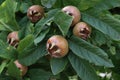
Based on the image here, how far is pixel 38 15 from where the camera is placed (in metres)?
1.54

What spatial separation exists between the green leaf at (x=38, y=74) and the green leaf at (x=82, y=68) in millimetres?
170

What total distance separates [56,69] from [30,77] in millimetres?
203

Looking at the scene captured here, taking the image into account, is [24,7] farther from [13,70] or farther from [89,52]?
[89,52]

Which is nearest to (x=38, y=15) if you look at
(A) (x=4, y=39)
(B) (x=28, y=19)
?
(B) (x=28, y=19)

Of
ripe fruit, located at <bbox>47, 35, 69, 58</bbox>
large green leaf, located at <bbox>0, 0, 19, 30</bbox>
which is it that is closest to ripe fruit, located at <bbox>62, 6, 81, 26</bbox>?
ripe fruit, located at <bbox>47, 35, 69, 58</bbox>

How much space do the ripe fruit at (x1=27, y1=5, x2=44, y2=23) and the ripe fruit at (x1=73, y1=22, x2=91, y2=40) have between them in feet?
0.75

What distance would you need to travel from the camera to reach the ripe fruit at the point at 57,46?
1343 millimetres

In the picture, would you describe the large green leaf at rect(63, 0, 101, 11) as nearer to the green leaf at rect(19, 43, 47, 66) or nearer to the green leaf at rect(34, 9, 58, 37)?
the green leaf at rect(34, 9, 58, 37)

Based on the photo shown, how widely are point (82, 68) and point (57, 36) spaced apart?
0.19 m

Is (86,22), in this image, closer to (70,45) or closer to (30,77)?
(70,45)

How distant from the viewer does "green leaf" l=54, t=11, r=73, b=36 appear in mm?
1326

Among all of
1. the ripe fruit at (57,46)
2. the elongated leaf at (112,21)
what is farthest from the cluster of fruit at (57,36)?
the elongated leaf at (112,21)

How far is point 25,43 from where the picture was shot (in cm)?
143

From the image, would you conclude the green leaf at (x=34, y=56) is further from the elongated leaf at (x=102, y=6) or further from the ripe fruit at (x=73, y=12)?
the elongated leaf at (x=102, y=6)
